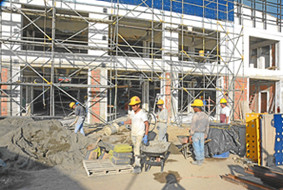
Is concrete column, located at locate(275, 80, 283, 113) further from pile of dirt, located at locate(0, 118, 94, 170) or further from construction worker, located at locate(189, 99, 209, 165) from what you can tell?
pile of dirt, located at locate(0, 118, 94, 170)

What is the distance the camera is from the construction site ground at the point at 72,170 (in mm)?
3918

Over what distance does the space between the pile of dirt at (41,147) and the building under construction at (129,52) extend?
3.14m

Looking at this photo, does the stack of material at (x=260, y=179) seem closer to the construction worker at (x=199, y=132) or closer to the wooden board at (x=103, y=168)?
the construction worker at (x=199, y=132)

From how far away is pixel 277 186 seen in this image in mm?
3592

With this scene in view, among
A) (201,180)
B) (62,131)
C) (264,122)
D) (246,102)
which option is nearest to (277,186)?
(201,180)

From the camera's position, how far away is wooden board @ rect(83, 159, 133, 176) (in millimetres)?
4348

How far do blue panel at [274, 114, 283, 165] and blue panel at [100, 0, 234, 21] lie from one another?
9165mm

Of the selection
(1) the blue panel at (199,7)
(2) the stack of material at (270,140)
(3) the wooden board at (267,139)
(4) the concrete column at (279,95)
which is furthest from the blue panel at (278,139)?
(4) the concrete column at (279,95)

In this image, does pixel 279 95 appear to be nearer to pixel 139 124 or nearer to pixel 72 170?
pixel 139 124

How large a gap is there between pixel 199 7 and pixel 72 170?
A: 13.2 metres

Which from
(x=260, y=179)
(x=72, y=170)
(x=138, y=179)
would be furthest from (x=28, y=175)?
(x=260, y=179)

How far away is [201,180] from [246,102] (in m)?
11.9

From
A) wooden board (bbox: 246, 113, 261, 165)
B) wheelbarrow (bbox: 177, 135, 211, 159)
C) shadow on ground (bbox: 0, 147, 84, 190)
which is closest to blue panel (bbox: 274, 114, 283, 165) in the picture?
wooden board (bbox: 246, 113, 261, 165)

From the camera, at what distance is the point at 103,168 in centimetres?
444
